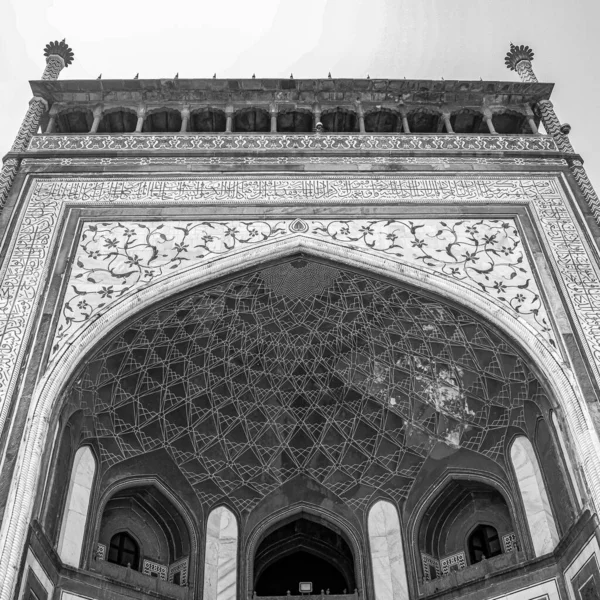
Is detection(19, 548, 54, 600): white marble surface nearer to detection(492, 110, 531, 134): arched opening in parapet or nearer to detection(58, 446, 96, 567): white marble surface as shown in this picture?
detection(58, 446, 96, 567): white marble surface

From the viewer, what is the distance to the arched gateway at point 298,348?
821 cm

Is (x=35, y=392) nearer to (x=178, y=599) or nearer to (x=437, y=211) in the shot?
(x=178, y=599)

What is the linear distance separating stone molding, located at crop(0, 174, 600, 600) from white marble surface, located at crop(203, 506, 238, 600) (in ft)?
8.46

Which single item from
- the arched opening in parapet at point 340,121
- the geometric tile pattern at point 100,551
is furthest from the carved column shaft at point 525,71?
the geometric tile pattern at point 100,551

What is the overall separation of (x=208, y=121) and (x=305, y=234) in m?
2.59

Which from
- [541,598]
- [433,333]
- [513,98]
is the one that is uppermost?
[513,98]

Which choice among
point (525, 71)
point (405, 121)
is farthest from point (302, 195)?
point (525, 71)

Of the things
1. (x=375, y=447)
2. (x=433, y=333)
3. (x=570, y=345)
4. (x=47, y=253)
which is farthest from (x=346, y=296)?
(x=47, y=253)

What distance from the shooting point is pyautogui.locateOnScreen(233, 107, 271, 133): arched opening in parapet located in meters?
10.6

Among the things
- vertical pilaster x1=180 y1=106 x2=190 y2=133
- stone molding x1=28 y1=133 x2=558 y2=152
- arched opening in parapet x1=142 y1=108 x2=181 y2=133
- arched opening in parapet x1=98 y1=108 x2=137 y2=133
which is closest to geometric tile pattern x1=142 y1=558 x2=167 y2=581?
stone molding x1=28 y1=133 x2=558 y2=152

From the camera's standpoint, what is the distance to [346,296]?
30.5 feet

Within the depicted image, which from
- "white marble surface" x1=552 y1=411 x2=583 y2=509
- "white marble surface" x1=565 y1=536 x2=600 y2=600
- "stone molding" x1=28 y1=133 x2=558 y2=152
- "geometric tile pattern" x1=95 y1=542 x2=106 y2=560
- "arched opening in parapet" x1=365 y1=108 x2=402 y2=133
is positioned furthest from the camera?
"arched opening in parapet" x1=365 y1=108 x2=402 y2=133

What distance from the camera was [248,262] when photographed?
28.8 ft

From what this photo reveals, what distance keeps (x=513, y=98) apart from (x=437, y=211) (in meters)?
2.37
